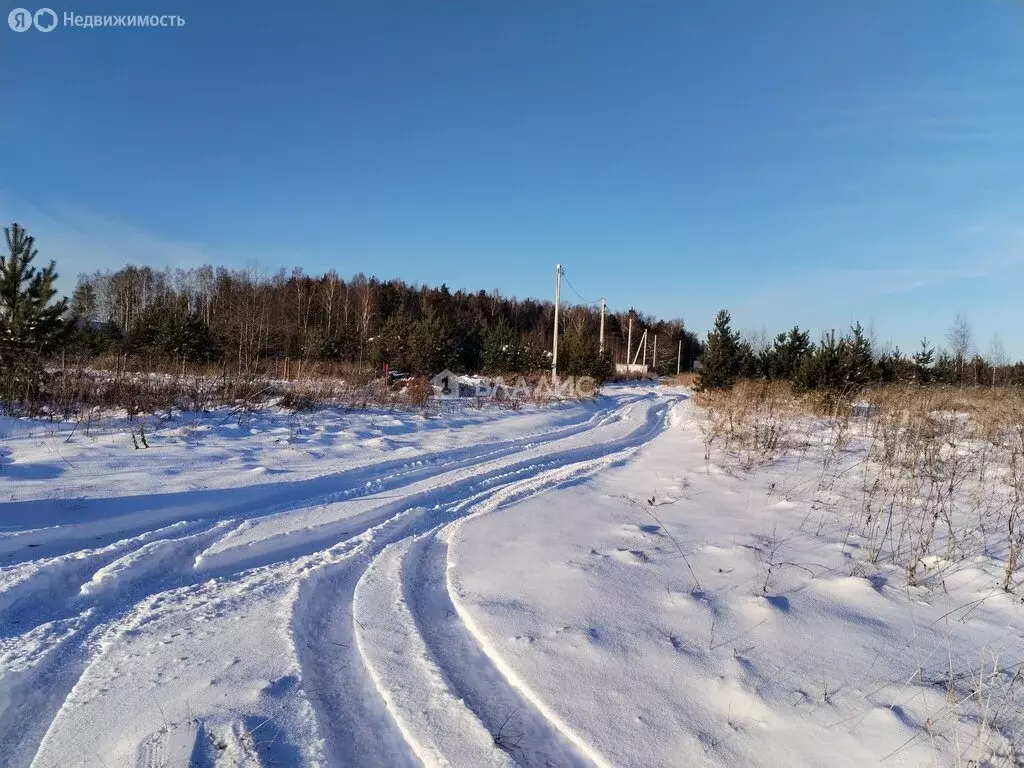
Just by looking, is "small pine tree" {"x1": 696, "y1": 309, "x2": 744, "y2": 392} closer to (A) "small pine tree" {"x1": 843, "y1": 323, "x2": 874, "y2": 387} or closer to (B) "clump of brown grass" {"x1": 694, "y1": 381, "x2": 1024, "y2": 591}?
(A) "small pine tree" {"x1": 843, "y1": 323, "x2": 874, "y2": 387}

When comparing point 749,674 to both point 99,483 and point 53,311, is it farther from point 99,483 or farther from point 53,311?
point 53,311

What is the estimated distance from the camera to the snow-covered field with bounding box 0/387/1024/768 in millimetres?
1990

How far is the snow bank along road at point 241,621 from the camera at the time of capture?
6.60ft

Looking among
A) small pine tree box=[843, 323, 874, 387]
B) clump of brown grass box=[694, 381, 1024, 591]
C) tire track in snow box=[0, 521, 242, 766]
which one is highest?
small pine tree box=[843, 323, 874, 387]

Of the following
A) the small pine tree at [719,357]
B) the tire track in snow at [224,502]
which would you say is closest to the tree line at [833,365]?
the small pine tree at [719,357]

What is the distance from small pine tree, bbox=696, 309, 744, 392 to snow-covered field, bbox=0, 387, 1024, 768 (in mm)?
17571

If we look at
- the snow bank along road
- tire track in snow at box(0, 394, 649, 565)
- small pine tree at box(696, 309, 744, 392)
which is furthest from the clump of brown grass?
small pine tree at box(696, 309, 744, 392)

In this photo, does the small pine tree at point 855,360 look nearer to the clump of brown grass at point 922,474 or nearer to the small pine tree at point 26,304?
the clump of brown grass at point 922,474

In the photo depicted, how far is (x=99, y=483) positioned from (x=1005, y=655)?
680cm

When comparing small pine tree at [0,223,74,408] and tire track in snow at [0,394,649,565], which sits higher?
small pine tree at [0,223,74,408]

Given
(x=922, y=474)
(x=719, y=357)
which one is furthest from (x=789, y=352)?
(x=922, y=474)

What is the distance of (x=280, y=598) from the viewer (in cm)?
321

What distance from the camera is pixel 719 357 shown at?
22078 millimetres

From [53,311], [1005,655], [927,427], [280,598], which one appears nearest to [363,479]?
[280,598]
